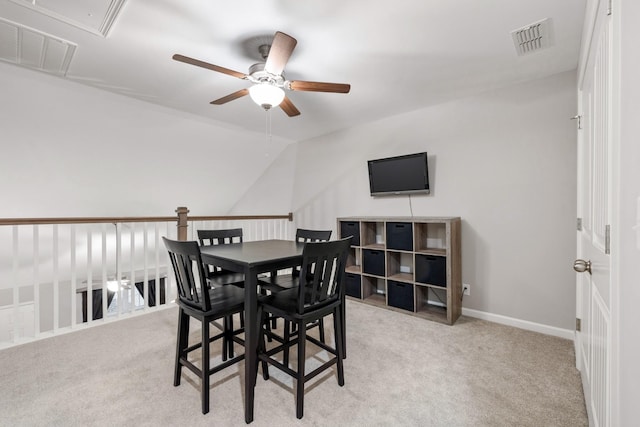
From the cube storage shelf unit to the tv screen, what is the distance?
43cm

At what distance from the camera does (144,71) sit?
2.56 m

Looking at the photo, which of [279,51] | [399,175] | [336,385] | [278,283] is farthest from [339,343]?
[399,175]

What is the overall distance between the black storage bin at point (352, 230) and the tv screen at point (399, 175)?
0.50 m

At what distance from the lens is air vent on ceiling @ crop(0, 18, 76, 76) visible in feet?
6.56

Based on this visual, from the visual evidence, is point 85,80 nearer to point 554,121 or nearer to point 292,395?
point 292,395

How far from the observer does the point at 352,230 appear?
3.78 meters

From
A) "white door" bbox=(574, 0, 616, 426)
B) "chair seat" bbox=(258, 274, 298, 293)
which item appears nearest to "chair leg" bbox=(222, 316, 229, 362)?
"chair seat" bbox=(258, 274, 298, 293)

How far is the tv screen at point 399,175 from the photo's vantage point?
134 inches

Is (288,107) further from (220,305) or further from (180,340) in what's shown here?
(180,340)

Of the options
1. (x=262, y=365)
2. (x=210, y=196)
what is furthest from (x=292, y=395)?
(x=210, y=196)

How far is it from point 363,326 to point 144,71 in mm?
3122

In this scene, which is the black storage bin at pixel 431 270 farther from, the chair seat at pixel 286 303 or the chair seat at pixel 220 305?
the chair seat at pixel 220 305

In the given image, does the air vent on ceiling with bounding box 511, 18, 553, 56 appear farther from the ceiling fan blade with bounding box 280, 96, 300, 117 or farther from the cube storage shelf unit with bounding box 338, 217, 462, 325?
the ceiling fan blade with bounding box 280, 96, 300, 117

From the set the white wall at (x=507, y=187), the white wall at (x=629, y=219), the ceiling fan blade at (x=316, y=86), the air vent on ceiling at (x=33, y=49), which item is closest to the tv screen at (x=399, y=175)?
the white wall at (x=507, y=187)
